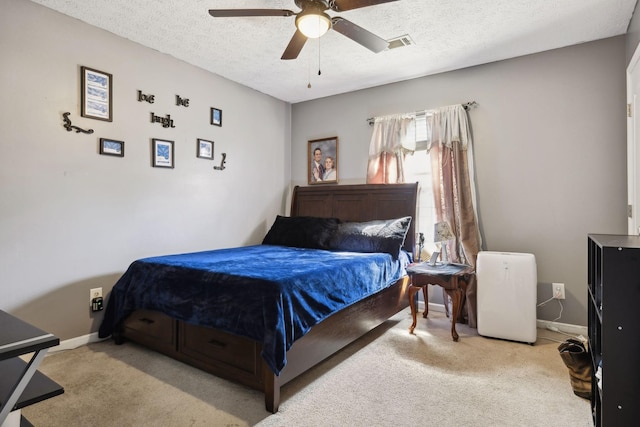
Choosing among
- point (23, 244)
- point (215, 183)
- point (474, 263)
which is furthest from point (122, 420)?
point (474, 263)

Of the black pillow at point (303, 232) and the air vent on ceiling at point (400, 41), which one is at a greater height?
the air vent on ceiling at point (400, 41)

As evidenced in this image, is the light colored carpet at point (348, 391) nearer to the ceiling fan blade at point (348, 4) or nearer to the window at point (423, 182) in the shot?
the window at point (423, 182)

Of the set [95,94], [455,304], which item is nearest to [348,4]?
[95,94]

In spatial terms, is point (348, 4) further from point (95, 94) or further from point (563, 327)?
A: point (563, 327)

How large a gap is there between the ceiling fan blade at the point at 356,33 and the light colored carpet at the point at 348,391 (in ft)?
7.68

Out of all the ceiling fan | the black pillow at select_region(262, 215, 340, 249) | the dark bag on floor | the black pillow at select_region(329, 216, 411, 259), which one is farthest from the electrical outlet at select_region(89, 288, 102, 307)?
the dark bag on floor

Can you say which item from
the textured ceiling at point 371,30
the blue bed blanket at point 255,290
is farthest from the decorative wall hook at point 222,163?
the blue bed blanket at point 255,290

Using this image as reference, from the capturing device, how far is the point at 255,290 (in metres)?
2.05

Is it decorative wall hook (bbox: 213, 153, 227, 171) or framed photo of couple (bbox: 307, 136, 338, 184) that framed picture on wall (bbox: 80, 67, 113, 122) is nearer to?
decorative wall hook (bbox: 213, 153, 227, 171)

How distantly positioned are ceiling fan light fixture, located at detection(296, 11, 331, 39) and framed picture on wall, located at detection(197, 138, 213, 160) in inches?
75.3

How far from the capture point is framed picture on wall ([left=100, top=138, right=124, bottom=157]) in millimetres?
2918

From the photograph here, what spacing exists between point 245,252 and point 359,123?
222 cm

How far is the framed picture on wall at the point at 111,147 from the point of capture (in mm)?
2918

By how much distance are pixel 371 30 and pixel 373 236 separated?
1.88 m
